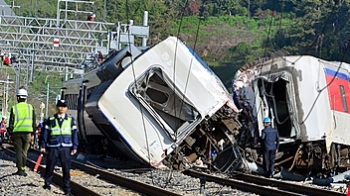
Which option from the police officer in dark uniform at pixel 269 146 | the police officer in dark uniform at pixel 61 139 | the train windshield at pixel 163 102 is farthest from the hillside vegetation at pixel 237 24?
the police officer in dark uniform at pixel 61 139

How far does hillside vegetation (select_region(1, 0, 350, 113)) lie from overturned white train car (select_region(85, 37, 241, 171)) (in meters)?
0.97

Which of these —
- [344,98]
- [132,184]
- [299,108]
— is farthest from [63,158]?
[344,98]

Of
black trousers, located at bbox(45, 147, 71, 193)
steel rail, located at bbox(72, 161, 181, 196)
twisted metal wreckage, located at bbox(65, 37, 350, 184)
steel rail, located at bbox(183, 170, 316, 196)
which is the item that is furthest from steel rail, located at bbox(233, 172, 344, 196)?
black trousers, located at bbox(45, 147, 71, 193)

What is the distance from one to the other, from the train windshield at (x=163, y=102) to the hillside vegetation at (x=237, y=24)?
1.31 meters

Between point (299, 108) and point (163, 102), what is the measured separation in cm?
319

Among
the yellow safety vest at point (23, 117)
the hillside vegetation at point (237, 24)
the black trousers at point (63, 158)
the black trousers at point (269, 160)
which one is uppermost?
the hillside vegetation at point (237, 24)

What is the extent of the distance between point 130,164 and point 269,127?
3.77 m

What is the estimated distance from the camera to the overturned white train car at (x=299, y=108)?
49.0 feet

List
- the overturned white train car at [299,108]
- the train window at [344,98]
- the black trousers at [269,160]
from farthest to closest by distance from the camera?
the train window at [344,98]
the overturned white train car at [299,108]
the black trousers at [269,160]

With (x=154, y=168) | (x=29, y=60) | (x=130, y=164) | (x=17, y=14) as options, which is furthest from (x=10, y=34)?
(x=154, y=168)

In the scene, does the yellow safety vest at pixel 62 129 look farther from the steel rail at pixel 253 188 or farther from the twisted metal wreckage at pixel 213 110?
the twisted metal wreckage at pixel 213 110

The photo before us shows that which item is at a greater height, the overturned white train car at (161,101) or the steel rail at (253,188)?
the overturned white train car at (161,101)

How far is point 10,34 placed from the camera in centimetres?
3678

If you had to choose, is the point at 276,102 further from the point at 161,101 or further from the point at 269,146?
the point at 161,101
